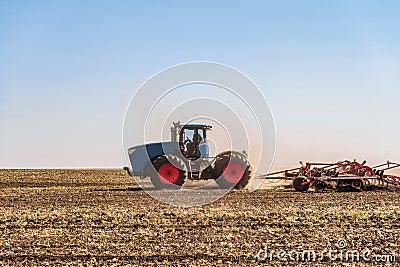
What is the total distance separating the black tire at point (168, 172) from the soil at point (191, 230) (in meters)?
2.60

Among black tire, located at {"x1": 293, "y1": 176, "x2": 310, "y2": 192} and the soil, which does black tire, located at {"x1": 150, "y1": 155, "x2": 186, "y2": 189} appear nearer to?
the soil

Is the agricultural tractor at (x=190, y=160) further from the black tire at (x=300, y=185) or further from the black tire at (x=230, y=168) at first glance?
the black tire at (x=300, y=185)

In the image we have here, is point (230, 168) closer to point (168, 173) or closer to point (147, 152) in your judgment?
point (168, 173)

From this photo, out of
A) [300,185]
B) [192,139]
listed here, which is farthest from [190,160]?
[300,185]

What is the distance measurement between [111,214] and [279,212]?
4.02m

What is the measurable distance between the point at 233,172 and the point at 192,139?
1891mm

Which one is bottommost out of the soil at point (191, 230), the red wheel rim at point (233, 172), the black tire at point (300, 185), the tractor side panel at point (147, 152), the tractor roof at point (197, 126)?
the soil at point (191, 230)

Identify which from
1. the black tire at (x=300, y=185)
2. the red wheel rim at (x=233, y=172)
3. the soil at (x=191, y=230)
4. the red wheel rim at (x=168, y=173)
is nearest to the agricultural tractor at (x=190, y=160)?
the red wheel rim at (x=233, y=172)

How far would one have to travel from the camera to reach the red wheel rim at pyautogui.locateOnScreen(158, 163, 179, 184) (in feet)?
63.9

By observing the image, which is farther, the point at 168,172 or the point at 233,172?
the point at 233,172

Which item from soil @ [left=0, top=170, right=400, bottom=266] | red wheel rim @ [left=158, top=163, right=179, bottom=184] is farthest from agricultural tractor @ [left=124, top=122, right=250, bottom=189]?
soil @ [left=0, top=170, right=400, bottom=266]

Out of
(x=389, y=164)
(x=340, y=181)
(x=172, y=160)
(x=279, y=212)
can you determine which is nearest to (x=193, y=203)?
(x=279, y=212)

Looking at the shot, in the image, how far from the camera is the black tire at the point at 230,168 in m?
20.0

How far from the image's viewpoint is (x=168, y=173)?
1947 centimetres
